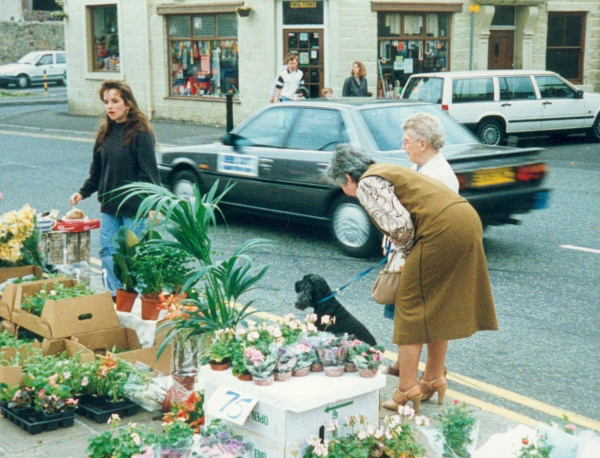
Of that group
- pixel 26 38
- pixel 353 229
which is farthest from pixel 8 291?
pixel 26 38

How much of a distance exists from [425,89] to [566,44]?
8046 millimetres

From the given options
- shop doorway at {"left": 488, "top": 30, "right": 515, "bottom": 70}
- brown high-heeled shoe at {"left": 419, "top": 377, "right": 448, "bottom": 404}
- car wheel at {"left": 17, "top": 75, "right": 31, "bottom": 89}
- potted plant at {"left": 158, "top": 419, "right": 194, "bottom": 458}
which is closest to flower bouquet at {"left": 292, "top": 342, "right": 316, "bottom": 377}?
potted plant at {"left": 158, "top": 419, "right": 194, "bottom": 458}

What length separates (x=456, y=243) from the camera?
14.4ft

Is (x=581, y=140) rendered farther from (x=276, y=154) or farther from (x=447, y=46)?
(x=276, y=154)

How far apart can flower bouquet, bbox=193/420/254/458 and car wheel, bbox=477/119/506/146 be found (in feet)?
49.6

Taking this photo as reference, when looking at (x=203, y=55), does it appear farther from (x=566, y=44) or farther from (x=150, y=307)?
(x=150, y=307)

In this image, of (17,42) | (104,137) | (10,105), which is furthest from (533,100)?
(17,42)

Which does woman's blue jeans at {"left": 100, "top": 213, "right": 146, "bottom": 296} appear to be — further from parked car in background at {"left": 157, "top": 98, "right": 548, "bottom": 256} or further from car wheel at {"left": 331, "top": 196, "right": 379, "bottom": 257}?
car wheel at {"left": 331, "top": 196, "right": 379, "bottom": 257}

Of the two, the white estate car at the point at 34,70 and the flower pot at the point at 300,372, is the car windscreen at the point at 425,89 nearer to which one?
the flower pot at the point at 300,372

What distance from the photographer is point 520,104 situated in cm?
1850

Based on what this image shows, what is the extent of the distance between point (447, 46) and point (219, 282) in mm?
18683

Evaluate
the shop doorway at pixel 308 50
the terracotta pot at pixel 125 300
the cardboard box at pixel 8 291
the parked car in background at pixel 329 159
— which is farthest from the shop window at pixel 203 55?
the terracotta pot at pixel 125 300

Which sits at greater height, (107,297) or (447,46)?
(447,46)

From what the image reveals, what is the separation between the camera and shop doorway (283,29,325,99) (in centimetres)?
2183
